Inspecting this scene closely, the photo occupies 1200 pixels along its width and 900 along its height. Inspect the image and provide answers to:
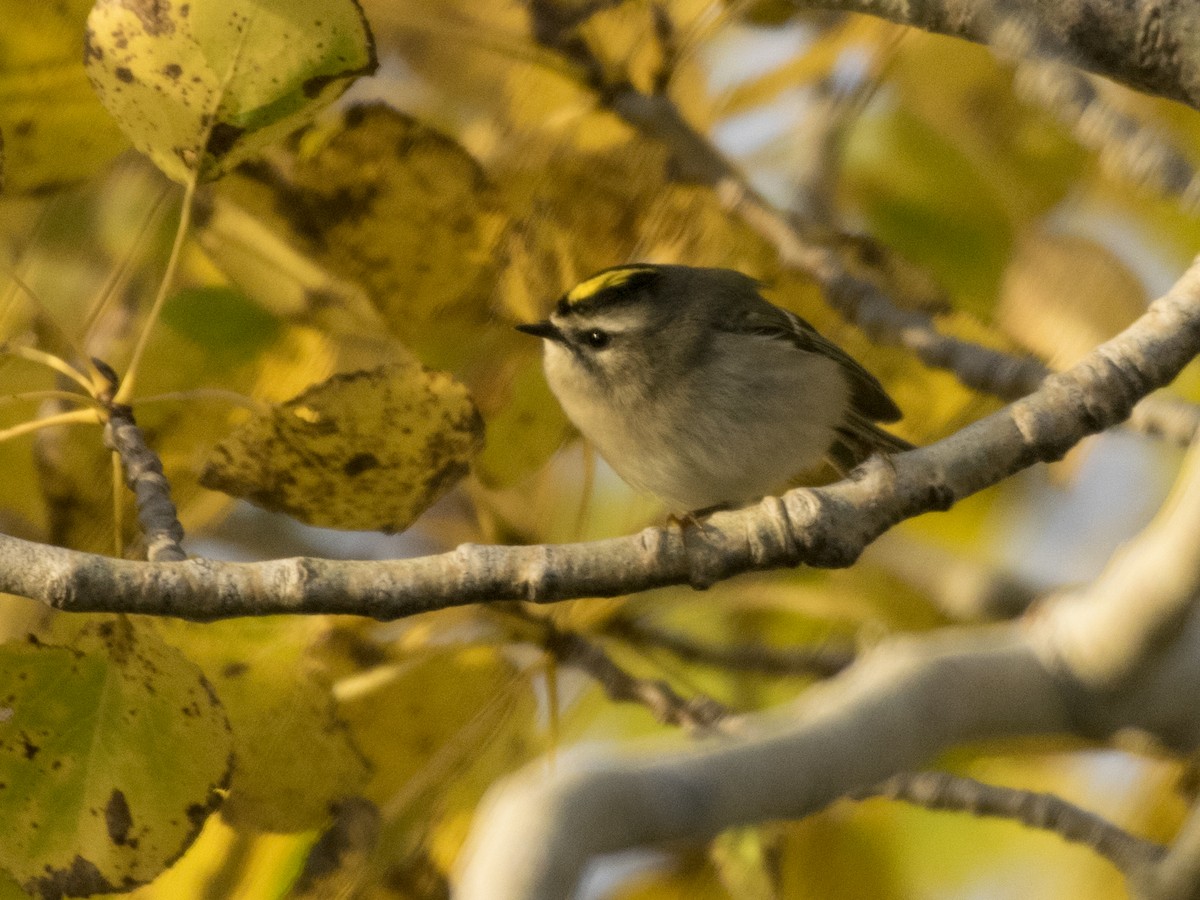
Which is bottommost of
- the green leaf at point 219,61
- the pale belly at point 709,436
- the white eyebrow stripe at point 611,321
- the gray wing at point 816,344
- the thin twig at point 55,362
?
the pale belly at point 709,436

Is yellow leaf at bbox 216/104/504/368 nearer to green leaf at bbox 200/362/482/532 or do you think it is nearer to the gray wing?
green leaf at bbox 200/362/482/532

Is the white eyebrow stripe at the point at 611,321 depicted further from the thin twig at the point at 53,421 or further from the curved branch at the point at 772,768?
the curved branch at the point at 772,768

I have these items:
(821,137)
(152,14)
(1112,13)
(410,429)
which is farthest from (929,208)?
(152,14)

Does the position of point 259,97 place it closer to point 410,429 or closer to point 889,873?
point 410,429

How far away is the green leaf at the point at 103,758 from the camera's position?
36.7 inches

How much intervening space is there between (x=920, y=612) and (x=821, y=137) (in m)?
0.68

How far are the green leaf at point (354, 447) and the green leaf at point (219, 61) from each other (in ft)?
0.75

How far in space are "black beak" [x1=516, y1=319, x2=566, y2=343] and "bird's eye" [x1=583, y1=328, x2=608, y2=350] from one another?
8cm

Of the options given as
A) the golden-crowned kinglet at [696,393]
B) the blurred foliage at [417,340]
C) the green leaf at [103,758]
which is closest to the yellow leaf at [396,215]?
the blurred foliage at [417,340]

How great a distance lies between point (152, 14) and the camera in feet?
3.21

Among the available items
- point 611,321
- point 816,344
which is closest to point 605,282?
point 611,321

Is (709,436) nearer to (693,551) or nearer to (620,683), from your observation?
(620,683)

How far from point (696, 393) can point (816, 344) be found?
0.22 metres

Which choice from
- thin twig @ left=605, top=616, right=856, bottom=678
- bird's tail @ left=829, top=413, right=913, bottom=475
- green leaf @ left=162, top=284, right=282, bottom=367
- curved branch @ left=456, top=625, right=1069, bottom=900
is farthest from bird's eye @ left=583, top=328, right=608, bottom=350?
curved branch @ left=456, top=625, right=1069, bottom=900
